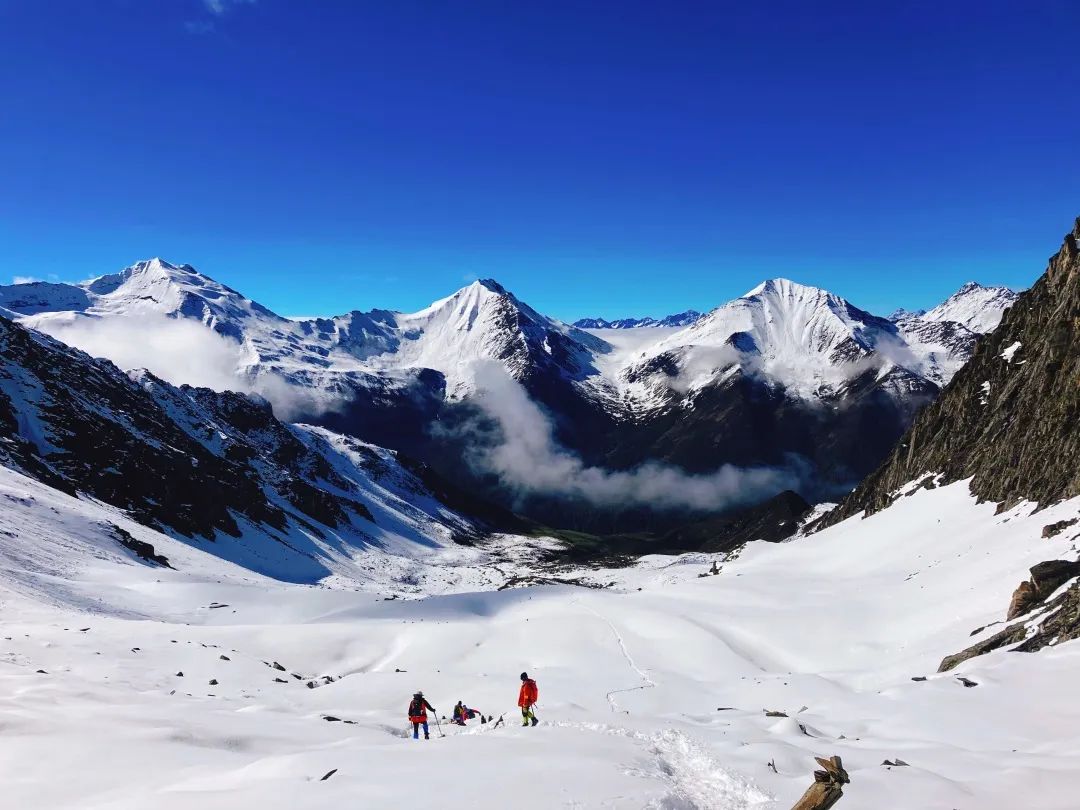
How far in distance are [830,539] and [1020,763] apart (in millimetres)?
74098

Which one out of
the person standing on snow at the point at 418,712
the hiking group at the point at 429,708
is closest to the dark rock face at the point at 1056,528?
the hiking group at the point at 429,708

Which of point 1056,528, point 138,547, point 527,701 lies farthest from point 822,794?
point 138,547

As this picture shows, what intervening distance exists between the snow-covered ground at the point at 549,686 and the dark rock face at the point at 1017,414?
3.94 meters

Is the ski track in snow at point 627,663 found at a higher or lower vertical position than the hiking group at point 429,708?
lower

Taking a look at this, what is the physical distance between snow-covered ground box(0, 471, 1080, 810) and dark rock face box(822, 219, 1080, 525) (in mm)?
3940

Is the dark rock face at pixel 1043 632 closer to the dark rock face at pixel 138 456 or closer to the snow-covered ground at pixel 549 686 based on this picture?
the snow-covered ground at pixel 549 686

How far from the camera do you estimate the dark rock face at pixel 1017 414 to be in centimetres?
5150

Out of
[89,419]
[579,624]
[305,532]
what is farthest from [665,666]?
[305,532]

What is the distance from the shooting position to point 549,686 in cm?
3406

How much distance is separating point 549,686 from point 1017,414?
5460 cm

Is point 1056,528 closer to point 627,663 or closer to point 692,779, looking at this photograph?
point 627,663

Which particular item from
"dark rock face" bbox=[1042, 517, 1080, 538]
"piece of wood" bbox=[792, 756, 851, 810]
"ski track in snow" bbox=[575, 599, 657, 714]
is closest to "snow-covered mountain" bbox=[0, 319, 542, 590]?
"ski track in snow" bbox=[575, 599, 657, 714]

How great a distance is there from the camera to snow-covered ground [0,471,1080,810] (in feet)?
41.0

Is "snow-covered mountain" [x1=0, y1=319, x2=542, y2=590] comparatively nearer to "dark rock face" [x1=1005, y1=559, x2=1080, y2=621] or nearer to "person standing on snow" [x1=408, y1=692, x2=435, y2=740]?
"person standing on snow" [x1=408, y1=692, x2=435, y2=740]
